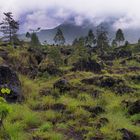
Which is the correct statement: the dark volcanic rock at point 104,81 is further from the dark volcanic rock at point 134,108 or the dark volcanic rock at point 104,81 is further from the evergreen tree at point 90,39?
the evergreen tree at point 90,39

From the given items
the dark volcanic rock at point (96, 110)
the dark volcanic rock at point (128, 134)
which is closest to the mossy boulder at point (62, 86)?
the dark volcanic rock at point (96, 110)

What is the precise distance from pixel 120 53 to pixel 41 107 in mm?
74761

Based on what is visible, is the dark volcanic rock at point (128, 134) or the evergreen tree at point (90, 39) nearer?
the dark volcanic rock at point (128, 134)

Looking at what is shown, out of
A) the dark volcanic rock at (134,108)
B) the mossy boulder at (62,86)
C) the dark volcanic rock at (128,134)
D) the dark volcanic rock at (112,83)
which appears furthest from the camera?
the dark volcanic rock at (112,83)

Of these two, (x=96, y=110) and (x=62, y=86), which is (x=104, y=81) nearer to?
(x=62, y=86)

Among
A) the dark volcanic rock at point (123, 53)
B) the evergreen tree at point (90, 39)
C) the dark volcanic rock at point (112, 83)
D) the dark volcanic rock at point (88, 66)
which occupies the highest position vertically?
the evergreen tree at point (90, 39)

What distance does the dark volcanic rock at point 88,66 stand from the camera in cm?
5096

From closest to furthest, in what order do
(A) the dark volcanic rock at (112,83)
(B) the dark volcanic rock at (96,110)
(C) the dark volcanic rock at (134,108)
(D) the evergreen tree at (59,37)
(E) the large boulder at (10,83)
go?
1. (B) the dark volcanic rock at (96,110)
2. (C) the dark volcanic rock at (134,108)
3. (E) the large boulder at (10,83)
4. (A) the dark volcanic rock at (112,83)
5. (D) the evergreen tree at (59,37)

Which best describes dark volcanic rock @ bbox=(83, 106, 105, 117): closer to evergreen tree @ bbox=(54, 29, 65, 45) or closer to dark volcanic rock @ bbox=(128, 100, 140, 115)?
dark volcanic rock @ bbox=(128, 100, 140, 115)

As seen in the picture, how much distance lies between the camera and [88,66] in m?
52.1

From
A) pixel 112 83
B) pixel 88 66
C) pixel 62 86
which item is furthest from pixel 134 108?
pixel 88 66

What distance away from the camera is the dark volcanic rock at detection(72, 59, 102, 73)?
51.0 m

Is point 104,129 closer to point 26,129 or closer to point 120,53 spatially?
point 26,129

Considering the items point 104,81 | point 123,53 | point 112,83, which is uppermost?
point 123,53
